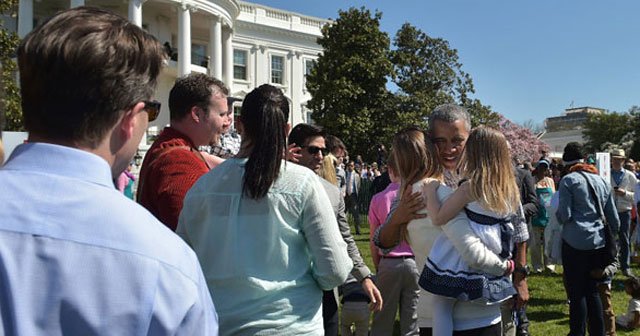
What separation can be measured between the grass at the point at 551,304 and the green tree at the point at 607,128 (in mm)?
61952

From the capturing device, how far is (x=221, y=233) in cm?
243

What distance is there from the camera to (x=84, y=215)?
3.53 ft

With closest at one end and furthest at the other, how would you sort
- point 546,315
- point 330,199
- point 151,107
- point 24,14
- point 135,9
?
1. point 151,107
2. point 330,199
3. point 546,315
4. point 24,14
5. point 135,9

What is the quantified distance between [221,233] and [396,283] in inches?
97.6

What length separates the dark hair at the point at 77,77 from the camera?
1.16m

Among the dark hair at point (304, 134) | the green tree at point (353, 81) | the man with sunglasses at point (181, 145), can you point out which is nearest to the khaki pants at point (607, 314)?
the dark hair at point (304, 134)

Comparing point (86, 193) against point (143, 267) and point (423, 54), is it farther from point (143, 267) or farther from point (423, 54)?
point (423, 54)

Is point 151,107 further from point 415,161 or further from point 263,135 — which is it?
point 415,161

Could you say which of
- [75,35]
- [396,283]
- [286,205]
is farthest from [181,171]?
[396,283]

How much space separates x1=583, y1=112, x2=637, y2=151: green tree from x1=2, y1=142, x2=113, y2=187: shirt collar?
235 ft

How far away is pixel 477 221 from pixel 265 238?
142 centimetres

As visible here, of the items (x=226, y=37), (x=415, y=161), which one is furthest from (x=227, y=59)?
(x=415, y=161)

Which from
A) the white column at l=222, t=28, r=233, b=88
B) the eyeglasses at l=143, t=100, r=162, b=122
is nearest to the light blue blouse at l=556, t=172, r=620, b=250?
the eyeglasses at l=143, t=100, r=162, b=122

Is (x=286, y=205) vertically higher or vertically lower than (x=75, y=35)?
lower
